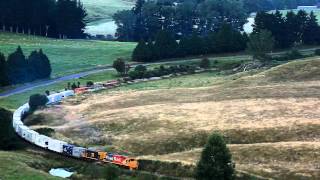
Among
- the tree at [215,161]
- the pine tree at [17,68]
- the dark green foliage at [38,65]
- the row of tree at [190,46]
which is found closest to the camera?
the tree at [215,161]

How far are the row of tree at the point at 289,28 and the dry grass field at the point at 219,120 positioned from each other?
48.9m

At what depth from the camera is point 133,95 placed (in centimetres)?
10131

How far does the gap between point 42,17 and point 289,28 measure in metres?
76.2

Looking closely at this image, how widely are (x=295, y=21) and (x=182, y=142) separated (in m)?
99.6

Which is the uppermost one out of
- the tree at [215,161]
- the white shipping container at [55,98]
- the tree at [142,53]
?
the tree at [142,53]

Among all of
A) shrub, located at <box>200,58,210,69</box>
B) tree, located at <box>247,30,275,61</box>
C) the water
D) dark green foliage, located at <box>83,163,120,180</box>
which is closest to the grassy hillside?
shrub, located at <box>200,58,210,69</box>

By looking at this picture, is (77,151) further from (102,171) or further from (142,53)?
(142,53)

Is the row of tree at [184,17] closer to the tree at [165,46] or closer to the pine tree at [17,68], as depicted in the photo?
the tree at [165,46]

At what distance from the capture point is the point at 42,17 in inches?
7028

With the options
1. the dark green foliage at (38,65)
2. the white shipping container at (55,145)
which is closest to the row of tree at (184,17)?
the dark green foliage at (38,65)

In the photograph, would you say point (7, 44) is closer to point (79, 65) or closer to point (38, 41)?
point (38, 41)

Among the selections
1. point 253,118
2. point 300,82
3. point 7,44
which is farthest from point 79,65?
point 253,118

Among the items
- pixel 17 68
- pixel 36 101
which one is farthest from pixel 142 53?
pixel 36 101

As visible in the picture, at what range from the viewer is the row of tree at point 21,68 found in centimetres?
11062
